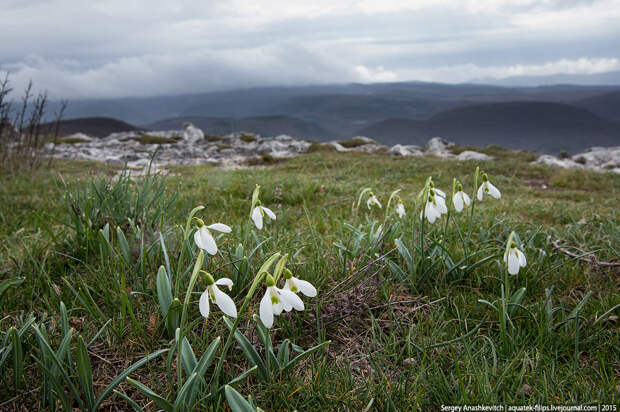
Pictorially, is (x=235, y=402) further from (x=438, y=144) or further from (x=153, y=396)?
(x=438, y=144)

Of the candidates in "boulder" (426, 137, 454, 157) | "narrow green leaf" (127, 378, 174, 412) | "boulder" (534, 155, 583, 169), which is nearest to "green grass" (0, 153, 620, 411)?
"narrow green leaf" (127, 378, 174, 412)

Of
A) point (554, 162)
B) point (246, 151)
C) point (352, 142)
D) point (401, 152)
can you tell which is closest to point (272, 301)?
point (401, 152)

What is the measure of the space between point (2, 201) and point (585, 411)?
6714 millimetres

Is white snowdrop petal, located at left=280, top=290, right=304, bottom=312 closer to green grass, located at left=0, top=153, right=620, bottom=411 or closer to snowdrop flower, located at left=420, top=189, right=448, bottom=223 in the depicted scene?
green grass, located at left=0, top=153, right=620, bottom=411

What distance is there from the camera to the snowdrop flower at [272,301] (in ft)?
4.11

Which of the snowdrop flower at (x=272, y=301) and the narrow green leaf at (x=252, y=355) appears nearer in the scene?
the snowdrop flower at (x=272, y=301)

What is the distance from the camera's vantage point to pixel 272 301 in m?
1.32

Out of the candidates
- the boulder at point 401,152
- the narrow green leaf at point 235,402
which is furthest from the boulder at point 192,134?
the narrow green leaf at point 235,402

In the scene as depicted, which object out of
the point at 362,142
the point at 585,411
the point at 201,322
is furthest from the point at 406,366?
the point at 362,142

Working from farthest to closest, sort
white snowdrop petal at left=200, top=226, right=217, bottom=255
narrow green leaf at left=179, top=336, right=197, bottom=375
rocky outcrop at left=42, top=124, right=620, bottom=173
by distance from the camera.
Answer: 1. rocky outcrop at left=42, top=124, right=620, bottom=173
2. narrow green leaf at left=179, top=336, right=197, bottom=375
3. white snowdrop petal at left=200, top=226, right=217, bottom=255

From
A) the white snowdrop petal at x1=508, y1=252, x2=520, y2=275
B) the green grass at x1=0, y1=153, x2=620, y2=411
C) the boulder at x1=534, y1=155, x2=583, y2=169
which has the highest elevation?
the white snowdrop petal at x1=508, y1=252, x2=520, y2=275

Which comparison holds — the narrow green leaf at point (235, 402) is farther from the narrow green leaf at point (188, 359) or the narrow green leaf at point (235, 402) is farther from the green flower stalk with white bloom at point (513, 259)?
the green flower stalk with white bloom at point (513, 259)

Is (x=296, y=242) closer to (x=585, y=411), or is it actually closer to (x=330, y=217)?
(x=330, y=217)

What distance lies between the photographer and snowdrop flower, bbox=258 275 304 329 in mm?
1252
